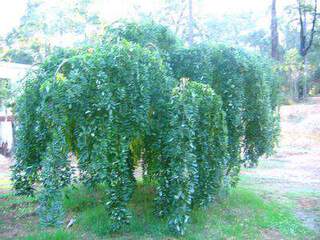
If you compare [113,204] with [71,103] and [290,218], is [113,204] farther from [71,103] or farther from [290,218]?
[290,218]

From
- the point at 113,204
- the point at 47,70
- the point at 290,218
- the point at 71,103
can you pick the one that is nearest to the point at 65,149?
the point at 71,103

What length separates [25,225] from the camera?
711 cm

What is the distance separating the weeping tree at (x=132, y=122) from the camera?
5.36 metres

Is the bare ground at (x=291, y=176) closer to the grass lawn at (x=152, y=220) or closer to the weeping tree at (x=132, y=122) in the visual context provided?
the grass lawn at (x=152, y=220)

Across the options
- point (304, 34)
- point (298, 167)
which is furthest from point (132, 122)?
point (304, 34)

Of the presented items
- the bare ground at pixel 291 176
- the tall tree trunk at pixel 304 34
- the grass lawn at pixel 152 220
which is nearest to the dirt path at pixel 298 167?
the bare ground at pixel 291 176

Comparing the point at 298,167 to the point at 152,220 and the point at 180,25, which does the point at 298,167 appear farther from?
the point at 180,25

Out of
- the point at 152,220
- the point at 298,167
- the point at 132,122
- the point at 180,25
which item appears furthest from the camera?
the point at 180,25

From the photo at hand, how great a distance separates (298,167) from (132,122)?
11.1 meters

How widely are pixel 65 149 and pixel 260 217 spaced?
4.00 meters

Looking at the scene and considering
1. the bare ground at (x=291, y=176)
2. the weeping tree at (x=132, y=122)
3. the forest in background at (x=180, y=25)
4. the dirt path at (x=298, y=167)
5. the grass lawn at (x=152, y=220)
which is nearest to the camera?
the weeping tree at (x=132, y=122)

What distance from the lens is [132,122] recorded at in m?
5.57

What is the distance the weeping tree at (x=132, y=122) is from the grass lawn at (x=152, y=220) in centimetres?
48

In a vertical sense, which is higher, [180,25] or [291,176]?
[180,25]
